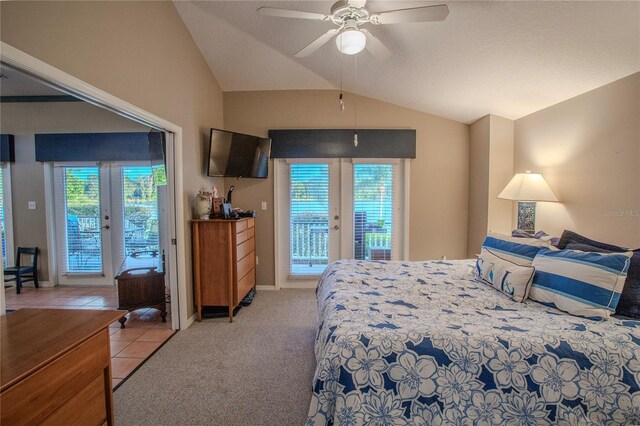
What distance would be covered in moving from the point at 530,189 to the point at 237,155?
10.9ft

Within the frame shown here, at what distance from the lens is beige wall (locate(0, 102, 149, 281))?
4.05 metres

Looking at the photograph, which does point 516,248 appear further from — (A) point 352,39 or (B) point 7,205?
(B) point 7,205

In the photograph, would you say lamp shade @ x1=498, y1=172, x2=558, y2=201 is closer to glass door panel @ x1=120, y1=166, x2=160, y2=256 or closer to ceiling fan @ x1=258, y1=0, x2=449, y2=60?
Answer: ceiling fan @ x1=258, y1=0, x2=449, y2=60

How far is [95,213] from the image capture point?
427 centimetres

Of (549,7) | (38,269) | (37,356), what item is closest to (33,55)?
(37,356)

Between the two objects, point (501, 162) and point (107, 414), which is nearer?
point (107, 414)

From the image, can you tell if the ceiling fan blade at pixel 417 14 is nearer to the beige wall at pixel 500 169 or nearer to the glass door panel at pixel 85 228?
the beige wall at pixel 500 169

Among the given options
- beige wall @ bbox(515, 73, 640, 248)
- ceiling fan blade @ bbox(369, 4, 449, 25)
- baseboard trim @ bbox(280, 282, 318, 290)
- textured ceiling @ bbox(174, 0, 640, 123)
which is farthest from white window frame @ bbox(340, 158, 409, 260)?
→ ceiling fan blade @ bbox(369, 4, 449, 25)

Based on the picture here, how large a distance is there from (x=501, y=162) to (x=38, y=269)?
267 inches

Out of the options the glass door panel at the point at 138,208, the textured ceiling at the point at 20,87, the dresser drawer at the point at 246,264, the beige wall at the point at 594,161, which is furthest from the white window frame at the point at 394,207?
the textured ceiling at the point at 20,87

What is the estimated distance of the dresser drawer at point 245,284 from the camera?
10.7 ft

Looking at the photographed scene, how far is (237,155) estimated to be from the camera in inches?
142

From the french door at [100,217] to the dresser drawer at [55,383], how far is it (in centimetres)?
350

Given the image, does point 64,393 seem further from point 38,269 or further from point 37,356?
point 38,269
